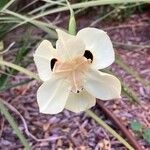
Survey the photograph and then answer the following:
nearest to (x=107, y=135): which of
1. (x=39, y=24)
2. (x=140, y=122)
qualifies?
(x=140, y=122)

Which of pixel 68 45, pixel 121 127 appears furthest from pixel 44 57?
pixel 121 127

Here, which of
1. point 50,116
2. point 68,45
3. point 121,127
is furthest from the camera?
point 50,116

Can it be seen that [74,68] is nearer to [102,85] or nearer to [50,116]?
[102,85]

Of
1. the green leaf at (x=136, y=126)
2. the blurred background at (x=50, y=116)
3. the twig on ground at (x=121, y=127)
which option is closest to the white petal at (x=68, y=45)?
the blurred background at (x=50, y=116)

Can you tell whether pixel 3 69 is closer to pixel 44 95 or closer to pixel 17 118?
pixel 17 118

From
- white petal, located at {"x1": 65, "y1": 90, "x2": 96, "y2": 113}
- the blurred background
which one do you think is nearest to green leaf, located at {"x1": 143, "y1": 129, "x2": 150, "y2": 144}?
the blurred background
